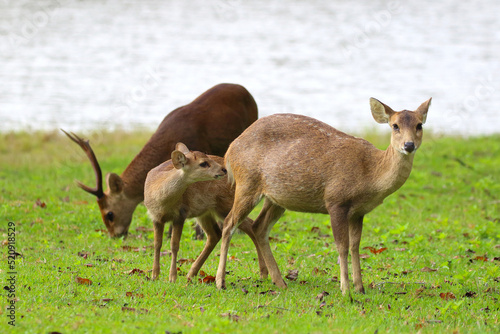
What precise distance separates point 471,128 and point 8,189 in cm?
1567

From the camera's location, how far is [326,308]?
6.36 meters

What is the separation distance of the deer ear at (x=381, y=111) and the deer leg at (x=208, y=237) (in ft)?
7.02

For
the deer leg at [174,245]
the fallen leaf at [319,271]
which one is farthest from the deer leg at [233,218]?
the fallen leaf at [319,271]

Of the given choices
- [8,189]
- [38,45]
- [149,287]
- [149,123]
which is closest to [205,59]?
[38,45]

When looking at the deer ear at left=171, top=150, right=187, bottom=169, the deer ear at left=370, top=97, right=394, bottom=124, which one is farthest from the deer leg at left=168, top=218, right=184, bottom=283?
the deer ear at left=370, top=97, right=394, bottom=124

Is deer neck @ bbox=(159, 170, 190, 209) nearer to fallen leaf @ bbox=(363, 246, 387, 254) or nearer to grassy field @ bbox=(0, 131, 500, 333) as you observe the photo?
grassy field @ bbox=(0, 131, 500, 333)

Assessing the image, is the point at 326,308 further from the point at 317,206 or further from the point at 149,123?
the point at 149,123

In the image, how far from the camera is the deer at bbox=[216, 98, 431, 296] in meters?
6.73

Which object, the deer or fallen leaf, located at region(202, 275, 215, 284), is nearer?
the deer

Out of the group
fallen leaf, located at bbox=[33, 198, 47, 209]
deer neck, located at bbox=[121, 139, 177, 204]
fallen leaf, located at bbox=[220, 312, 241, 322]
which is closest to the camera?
fallen leaf, located at bbox=[220, 312, 241, 322]

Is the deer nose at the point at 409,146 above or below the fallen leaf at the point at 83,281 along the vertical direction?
above

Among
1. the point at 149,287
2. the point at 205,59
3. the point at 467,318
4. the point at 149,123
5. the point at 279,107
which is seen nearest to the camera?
the point at 467,318

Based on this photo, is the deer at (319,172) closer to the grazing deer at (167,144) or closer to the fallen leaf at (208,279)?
the fallen leaf at (208,279)

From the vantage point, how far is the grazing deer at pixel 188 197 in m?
7.41
